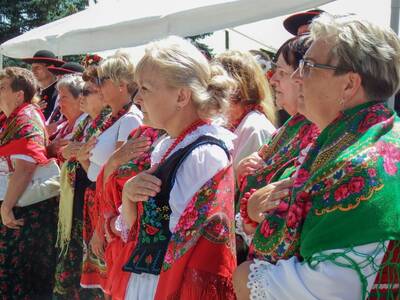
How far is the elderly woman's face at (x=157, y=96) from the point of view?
7.76ft

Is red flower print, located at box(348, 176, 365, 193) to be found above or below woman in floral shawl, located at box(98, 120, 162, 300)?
above

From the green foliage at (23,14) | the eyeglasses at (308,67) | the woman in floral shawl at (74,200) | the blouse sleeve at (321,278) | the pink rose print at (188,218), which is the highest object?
the eyeglasses at (308,67)

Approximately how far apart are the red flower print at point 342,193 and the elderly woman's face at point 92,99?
8.37 feet

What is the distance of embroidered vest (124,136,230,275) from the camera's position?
2.31m

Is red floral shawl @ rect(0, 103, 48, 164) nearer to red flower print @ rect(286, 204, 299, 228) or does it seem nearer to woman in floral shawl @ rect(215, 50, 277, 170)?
woman in floral shawl @ rect(215, 50, 277, 170)

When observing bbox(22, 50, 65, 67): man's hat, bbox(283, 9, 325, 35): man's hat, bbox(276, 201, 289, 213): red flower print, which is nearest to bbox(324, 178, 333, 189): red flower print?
bbox(276, 201, 289, 213): red flower print

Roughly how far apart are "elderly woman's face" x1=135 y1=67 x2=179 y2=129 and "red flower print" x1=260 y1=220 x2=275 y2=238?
749 millimetres

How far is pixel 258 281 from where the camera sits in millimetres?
1693

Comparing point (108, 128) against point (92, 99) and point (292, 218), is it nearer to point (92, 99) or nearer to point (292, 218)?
point (92, 99)

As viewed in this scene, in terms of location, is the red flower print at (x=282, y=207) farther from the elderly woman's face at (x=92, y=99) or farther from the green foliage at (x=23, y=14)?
the green foliage at (x=23, y=14)

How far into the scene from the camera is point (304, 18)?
114 inches

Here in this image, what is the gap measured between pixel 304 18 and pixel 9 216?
291 centimetres

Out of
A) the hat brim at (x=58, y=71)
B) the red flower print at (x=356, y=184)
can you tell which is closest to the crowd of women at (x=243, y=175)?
the red flower print at (x=356, y=184)

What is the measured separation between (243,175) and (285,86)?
0.44 m
